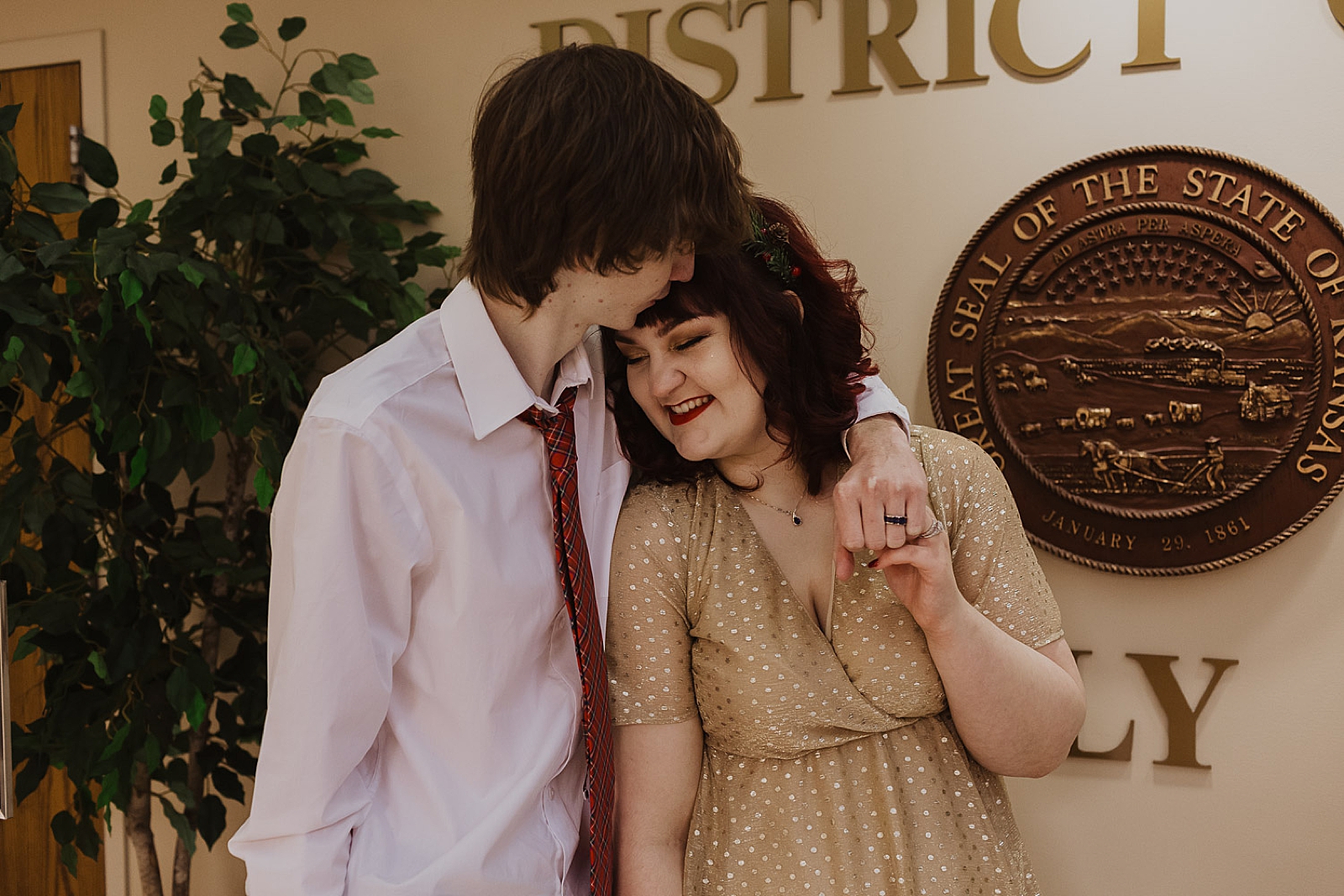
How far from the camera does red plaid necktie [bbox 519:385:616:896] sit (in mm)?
1269

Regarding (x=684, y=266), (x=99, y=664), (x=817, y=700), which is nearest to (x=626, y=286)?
(x=684, y=266)

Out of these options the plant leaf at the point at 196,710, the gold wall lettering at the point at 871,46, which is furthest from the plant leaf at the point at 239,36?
the plant leaf at the point at 196,710

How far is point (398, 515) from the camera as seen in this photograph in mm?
1170

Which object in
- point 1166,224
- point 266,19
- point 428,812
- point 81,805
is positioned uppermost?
point 266,19

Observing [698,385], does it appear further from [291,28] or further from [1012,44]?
[291,28]

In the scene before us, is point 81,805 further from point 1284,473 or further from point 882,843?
point 1284,473

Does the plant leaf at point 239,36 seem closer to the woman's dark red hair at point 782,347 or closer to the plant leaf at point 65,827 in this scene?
the woman's dark red hair at point 782,347

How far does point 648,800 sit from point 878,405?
2.09 ft

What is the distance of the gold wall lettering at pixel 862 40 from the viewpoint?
2055mm

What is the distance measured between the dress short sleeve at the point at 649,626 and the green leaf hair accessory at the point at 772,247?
0.38 metres

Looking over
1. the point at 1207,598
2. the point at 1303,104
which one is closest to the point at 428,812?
the point at 1207,598

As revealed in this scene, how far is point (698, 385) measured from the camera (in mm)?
1335

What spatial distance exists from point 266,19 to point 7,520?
4.64 ft

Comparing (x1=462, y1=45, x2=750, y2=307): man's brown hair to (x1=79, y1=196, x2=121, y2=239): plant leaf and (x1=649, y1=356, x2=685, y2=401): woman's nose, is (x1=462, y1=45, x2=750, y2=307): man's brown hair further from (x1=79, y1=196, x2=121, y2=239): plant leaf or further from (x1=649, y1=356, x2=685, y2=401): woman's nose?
(x1=79, y1=196, x2=121, y2=239): plant leaf
